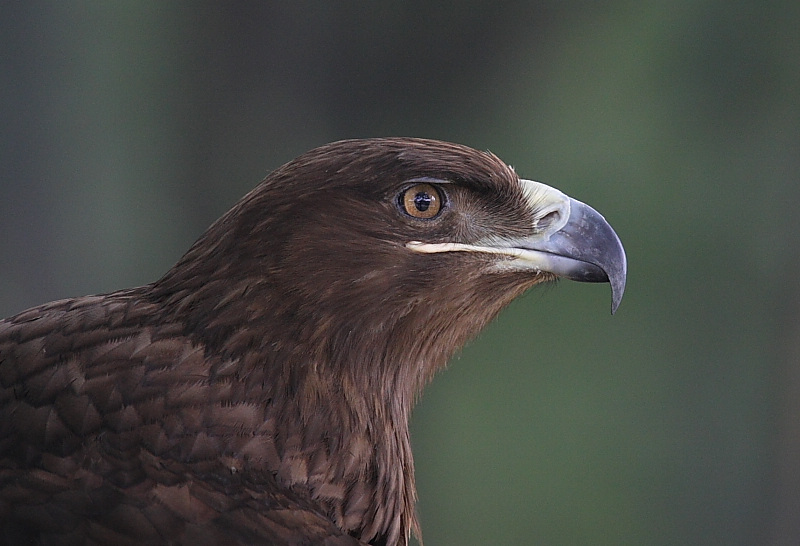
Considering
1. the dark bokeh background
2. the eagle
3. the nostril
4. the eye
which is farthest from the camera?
the dark bokeh background

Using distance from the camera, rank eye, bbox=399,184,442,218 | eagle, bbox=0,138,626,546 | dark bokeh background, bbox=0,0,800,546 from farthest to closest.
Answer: dark bokeh background, bbox=0,0,800,546
eye, bbox=399,184,442,218
eagle, bbox=0,138,626,546

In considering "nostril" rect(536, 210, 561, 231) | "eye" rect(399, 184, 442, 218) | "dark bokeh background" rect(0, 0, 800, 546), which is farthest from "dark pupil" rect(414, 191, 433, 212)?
"dark bokeh background" rect(0, 0, 800, 546)

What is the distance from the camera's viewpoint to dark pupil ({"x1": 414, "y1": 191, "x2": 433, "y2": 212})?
1734 mm

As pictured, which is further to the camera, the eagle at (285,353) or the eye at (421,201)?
the eye at (421,201)

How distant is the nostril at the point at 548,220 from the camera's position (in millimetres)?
1826

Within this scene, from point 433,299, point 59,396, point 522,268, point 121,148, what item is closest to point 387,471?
point 433,299

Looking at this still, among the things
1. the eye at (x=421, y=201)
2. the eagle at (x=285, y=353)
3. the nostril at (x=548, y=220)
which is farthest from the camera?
the nostril at (x=548, y=220)

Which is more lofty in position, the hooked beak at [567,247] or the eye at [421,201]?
the eye at [421,201]

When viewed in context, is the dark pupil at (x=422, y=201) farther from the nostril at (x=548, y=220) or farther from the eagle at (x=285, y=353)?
the nostril at (x=548, y=220)

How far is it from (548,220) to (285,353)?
0.56m

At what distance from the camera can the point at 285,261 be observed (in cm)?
166

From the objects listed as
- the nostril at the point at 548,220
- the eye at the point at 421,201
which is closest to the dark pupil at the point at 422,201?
the eye at the point at 421,201

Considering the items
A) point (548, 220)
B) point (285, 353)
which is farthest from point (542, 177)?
point (285, 353)

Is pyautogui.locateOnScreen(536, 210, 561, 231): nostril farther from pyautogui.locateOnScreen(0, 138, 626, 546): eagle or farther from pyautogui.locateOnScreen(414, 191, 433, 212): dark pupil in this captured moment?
pyautogui.locateOnScreen(414, 191, 433, 212): dark pupil
